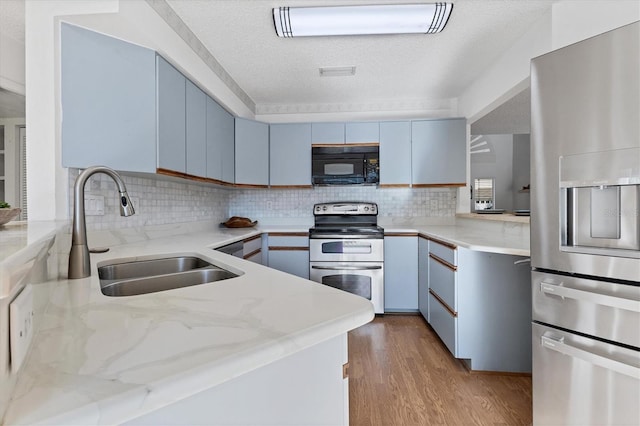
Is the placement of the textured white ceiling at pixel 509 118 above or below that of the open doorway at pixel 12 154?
above

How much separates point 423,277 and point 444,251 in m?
0.66

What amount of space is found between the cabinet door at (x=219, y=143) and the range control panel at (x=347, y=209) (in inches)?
42.6

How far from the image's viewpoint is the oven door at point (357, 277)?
3.00 meters

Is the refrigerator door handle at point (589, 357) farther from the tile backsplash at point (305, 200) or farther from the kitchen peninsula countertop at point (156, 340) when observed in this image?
the tile backsplash at point (305, 200)

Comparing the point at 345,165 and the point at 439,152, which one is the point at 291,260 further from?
Result: the point at 439,152

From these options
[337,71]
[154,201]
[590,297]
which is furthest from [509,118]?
[154,201]

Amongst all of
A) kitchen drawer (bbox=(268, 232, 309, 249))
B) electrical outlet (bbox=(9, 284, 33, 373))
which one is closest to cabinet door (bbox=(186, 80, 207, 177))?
kitchen drawer (bbox=(268, 232, 309, 249))

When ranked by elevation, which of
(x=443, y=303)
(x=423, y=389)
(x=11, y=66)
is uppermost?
(x=11, y=66)

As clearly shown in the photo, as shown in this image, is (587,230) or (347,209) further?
(347,209)

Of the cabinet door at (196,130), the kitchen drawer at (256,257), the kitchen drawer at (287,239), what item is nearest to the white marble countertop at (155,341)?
the cabinet door at (196,130)

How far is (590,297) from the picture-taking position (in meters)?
1.16

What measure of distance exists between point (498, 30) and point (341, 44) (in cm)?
112

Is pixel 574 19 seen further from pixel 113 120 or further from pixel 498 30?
pixel 113 120

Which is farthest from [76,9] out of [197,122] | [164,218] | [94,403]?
[94,403]
